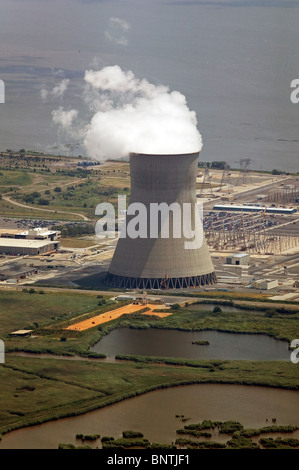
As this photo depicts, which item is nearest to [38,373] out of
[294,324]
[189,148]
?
A: [294,324]

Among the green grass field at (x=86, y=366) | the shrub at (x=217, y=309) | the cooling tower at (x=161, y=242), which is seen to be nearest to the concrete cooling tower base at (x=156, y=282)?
the cooling tower at (x=161, y=242)

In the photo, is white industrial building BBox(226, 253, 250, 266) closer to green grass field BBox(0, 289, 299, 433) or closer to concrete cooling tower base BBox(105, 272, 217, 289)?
concrete cooling tower base BBox(105, 272, 217, 289)

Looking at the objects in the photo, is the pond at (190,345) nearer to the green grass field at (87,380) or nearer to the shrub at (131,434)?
the green grass field at (87,380)

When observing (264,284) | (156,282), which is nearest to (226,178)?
(264,284)

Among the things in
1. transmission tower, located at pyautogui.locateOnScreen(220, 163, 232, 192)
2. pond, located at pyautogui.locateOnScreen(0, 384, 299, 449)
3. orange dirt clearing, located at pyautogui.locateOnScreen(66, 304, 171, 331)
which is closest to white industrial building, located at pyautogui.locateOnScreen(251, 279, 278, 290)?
orange dirt clearing, located at pyautogui.locateOnScreen(66, 304, 171, 331)

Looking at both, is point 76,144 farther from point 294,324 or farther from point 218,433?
point 218,433
